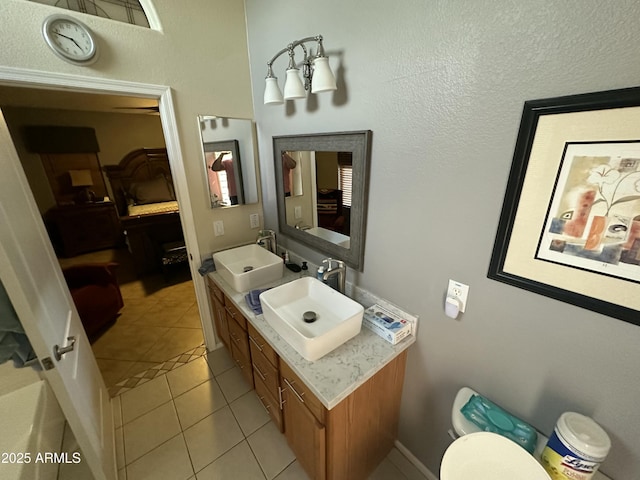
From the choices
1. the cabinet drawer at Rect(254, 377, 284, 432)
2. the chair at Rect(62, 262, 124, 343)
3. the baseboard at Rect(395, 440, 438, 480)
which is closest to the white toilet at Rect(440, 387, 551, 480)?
the baseboard at Rect(395, 440, 438, 480)

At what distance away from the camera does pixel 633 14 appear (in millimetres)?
574

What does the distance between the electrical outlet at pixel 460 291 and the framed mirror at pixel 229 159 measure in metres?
1.64

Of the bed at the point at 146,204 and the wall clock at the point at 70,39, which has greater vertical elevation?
the wall clock at the point at 70,39

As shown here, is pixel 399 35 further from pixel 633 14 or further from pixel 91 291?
pixel 91 291

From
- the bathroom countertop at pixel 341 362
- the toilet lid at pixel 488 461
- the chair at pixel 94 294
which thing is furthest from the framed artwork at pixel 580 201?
the chair at pixel 94 294

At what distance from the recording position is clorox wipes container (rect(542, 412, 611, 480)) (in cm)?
67

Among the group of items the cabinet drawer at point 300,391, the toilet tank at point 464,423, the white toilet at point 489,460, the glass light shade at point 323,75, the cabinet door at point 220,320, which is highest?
the glass light shade at point 323,75

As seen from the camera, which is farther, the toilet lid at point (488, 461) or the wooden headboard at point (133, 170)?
the wooden headboard at point (133, 170)

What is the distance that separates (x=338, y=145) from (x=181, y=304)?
2.69 m

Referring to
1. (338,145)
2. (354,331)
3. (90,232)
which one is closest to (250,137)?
(338,145)

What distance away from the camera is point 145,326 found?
261cm

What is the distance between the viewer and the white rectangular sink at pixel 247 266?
163 centimetres

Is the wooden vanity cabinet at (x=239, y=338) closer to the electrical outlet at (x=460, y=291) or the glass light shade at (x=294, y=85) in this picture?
the electrical outlet at (x=460, y=291)

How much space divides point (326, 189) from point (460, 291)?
0.89 m
